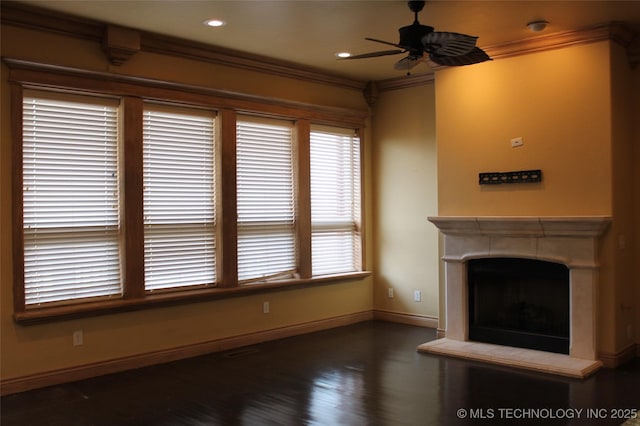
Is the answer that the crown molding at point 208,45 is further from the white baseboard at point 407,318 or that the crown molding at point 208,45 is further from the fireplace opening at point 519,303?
the white baseboard at point 407,318

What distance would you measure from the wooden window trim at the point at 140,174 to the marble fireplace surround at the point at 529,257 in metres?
1.51

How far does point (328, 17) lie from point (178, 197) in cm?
206

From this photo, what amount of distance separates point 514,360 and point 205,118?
3463 mm

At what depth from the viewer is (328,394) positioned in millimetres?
4316

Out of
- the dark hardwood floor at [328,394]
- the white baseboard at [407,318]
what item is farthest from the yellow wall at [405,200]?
the dark hardwood floor at [328,394]

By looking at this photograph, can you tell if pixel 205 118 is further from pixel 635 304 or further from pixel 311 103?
pixel 635 304

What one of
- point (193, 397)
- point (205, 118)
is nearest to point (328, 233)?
point (205, 118)

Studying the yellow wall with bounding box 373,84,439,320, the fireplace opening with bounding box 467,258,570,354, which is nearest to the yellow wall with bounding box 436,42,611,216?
the fireplace opening with bounding box 467,258,570,354

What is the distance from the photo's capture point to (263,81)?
6086 mm

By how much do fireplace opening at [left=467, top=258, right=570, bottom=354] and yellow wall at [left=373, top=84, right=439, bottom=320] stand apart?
0.94 meters

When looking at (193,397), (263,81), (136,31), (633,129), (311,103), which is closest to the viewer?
(193,397)

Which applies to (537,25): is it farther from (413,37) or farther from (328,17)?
(328,17)

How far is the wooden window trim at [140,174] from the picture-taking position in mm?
4480

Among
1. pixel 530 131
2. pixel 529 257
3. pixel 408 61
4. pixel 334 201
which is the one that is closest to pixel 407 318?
pixel 334 201
